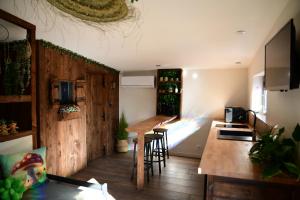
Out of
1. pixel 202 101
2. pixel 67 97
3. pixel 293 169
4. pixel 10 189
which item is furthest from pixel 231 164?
pixel 202 101

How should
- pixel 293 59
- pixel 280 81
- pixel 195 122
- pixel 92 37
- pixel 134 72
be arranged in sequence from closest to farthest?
pixel 293 59
pixel 280 81
pixel 92 37
pixel 195 122
pixel 134 72

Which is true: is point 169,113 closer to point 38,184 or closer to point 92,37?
point 92,37

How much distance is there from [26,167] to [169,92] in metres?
3.56

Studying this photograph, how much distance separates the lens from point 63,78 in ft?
11.3

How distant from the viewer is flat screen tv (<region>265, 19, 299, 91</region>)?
1.42 m

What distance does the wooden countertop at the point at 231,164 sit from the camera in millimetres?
1449

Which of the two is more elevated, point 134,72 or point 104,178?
point 134,72

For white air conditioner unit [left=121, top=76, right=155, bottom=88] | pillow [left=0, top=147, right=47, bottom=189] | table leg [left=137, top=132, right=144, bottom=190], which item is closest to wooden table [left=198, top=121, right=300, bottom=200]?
table leg [left=137, top=132, right=144, bottom=190]

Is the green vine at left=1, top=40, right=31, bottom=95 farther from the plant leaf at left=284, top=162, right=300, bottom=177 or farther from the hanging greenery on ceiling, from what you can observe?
the plant leaf at left=284, top=162, right=300, bottom=177

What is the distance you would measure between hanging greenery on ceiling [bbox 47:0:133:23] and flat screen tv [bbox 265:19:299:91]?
145cm

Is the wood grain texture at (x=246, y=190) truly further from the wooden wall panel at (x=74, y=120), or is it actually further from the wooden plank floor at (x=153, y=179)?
the wooden wall panel at (x=74, y=120)

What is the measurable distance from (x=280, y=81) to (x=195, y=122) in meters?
3.16

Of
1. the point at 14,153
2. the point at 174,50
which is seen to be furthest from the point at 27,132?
the point at 174,50

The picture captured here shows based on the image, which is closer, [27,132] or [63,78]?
[27,132]
